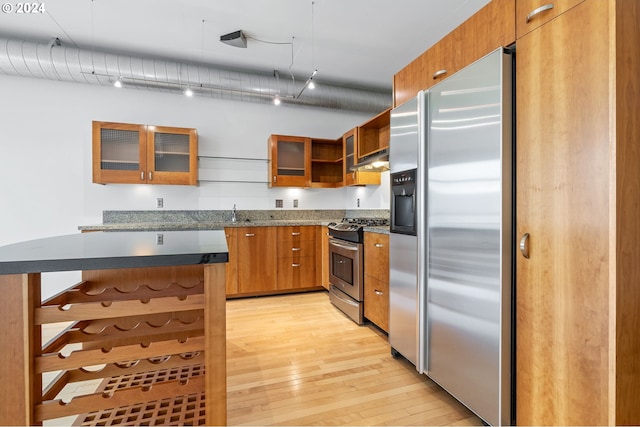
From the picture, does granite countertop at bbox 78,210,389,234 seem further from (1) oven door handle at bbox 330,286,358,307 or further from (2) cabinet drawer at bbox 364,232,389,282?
(2) cabinet drawer at bbox 364,232,389,282

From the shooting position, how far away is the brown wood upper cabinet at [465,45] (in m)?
1.44

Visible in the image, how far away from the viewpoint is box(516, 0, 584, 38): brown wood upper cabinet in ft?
3.87

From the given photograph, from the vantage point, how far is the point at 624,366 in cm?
104

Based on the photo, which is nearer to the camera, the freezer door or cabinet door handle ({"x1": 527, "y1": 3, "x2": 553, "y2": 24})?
cabinet door handle ({"x1": 527, "y1": 3, "x2": 553, "y2": 24})

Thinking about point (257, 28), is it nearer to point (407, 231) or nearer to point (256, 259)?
point (407, 231)

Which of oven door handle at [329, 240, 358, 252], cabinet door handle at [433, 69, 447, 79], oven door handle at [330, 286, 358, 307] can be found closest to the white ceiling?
cabinet door handle at [433, 69, 447, 79]

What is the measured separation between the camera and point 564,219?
46.6 inches

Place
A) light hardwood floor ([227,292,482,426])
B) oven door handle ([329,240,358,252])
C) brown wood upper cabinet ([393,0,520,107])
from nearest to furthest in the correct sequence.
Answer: brown wood upper cabinet ([393,0,520,107]) < light hardwood floor ([227,292,482,426]) < oven door handle ([329,240,358,252])

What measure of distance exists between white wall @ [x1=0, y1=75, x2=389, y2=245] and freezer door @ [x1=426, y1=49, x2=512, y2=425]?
2.10 meters

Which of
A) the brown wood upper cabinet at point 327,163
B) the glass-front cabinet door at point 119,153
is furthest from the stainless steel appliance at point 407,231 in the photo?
the glass-front cabinet door at point 119,153

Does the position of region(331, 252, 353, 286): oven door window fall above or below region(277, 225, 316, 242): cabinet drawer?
below

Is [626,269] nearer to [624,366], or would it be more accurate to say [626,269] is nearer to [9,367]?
[624,366]

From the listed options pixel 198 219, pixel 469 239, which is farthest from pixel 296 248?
pixel 469 239

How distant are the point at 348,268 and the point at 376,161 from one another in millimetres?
1121
